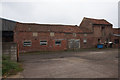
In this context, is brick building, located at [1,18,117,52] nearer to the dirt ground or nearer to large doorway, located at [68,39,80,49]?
large doorway, located at [68,39,80,49]

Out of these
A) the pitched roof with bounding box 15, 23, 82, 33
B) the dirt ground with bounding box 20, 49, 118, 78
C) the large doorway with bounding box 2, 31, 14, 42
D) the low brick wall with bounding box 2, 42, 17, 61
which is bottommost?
the dirt ground with bounding box 20, 49, 118, 78

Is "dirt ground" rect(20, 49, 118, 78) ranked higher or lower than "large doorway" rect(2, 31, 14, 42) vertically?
lower

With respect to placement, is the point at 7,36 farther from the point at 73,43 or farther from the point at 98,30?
the point at 98,30

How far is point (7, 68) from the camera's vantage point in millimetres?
6645

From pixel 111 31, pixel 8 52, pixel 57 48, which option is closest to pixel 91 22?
pixel 111 31

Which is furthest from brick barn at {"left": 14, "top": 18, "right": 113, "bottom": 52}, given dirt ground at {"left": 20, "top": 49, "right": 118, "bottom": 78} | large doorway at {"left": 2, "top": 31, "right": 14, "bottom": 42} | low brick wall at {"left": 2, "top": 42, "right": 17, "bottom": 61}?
dirt ground at {"left": 20, "top": 49, "right": 118, "bottom": 78}

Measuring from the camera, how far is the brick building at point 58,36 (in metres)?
20.5

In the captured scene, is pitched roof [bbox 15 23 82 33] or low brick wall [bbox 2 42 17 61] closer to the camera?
low brick wall [bbox 2 42 17 61]

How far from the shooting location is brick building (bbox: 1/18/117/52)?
20.5 metres

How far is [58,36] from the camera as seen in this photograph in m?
23.0

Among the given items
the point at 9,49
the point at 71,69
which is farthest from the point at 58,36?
the point at 71,69

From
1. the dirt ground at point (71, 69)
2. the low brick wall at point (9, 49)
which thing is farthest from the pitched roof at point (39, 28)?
the dirt ground at point (71, 69)

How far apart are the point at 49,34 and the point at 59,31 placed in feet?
8.15

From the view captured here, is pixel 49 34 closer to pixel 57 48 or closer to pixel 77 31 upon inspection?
pixel 57 48
